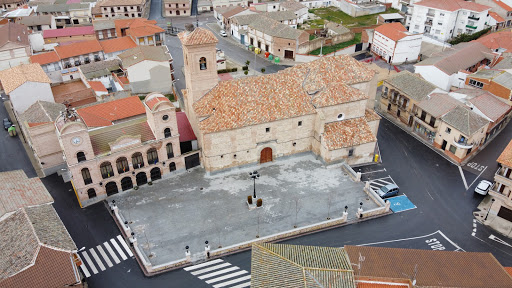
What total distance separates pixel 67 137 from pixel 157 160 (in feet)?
41.5

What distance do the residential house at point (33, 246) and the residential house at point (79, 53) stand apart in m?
48.0

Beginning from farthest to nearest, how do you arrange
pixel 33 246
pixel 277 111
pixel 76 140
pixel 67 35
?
pixel 67 35, pixel 277 111, pixel 76 140, pixel 33 246

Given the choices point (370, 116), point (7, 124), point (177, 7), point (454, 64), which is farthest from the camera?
point (177, 7)

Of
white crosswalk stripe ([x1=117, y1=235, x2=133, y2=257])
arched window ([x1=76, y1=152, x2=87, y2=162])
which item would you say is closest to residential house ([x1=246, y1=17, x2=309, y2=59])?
Answer: arched window ([x1=76, y1=152, x2=87, y2=162])

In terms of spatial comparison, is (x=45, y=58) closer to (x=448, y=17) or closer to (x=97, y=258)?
(x=97, y=258)

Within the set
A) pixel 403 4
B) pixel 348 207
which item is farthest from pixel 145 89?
pixel 403 4

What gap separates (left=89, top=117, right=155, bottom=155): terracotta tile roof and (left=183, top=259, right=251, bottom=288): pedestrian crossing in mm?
19915

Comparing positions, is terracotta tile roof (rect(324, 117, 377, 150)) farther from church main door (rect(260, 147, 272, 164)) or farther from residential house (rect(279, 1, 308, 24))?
residential house (rect(279, 1, 308, 24))

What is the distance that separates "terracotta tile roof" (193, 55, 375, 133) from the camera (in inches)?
2298

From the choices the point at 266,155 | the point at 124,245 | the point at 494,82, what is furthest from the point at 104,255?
the point at 494,82

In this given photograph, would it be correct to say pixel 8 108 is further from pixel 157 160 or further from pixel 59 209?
pixel 157 160

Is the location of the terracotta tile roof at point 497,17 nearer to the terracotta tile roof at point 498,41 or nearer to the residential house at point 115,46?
the terracotta tile roof at point 498,41

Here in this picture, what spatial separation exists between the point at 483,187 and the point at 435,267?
25.5 meters

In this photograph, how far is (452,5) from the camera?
10550 centimetres
